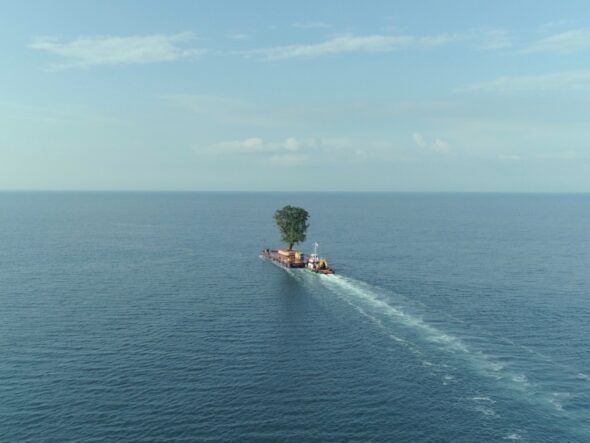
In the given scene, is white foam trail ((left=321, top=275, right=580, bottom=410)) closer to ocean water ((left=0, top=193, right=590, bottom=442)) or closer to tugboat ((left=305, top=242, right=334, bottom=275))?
ocean water ((left=0, top=193, right=590, bottom=442))

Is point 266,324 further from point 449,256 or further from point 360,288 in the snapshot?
point 449,256

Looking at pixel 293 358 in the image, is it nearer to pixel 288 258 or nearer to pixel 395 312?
pixel 395 312

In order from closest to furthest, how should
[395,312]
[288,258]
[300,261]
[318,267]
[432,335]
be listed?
[432,335] → [395,312] → [318,267] → [300,261] → [288,258]

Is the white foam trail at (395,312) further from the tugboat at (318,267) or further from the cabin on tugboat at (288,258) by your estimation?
the cabin on tugboat at (288,258)

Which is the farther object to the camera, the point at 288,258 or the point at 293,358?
the point at 288,258

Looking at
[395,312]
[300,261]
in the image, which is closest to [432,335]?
[395,312]

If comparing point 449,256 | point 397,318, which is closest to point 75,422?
point 397,318

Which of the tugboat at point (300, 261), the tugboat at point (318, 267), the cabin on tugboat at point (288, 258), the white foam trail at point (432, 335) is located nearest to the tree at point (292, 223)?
the cabin on tugboat at point (288, 258)

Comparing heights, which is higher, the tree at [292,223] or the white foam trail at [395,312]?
the tree at [292,223]
